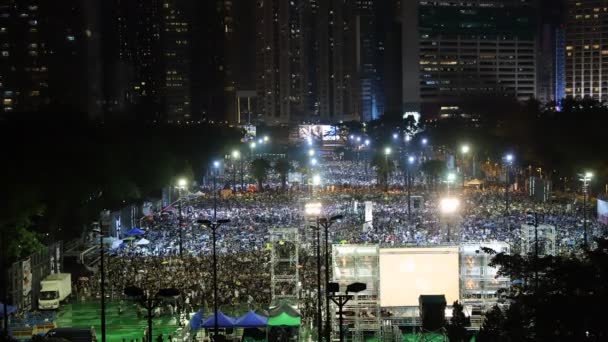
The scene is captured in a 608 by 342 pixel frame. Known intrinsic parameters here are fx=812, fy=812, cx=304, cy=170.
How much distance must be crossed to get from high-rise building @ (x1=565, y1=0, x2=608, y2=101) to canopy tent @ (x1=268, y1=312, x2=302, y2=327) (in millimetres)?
162847

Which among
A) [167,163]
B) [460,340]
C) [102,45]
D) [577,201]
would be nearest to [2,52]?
[102,45]

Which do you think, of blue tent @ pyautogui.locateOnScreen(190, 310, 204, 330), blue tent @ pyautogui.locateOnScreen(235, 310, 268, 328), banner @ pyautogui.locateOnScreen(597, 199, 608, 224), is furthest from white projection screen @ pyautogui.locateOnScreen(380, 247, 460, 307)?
banner @ pyautogui.locateOnScreen(597, 199, 608, 224)

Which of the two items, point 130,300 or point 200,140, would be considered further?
point 200,140

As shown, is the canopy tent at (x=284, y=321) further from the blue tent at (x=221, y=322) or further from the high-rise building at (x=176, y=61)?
the high-rise building at (x=176, y=61)

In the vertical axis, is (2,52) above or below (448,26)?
below

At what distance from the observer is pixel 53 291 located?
29516 mm

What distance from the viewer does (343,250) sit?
85.4 feet

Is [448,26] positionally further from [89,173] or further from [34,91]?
[89,173]

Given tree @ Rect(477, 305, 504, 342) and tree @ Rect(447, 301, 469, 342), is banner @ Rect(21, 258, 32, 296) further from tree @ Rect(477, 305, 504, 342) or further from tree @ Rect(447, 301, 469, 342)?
tree @ Rect(477, 305, 504, 342)

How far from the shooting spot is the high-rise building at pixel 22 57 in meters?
101

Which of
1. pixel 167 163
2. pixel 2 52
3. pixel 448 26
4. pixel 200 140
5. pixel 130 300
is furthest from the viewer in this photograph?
pixel 448 26

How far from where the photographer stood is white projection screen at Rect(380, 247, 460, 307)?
85.6ft

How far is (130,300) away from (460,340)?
1289cm

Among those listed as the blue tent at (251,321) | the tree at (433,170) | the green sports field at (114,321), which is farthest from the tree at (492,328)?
the tree at (433,170)
